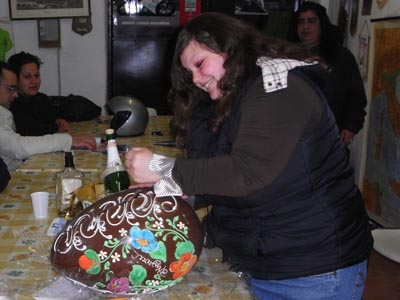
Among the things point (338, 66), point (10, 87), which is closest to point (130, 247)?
point (10, 87)

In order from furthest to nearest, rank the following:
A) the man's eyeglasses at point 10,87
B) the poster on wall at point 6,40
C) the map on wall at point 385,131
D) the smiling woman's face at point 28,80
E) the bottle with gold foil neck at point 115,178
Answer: the poster on wall at point 6,40 < the smiling woman's face at point 28,80 < the map on wall at point 385,131 < the man's eyeglasses at point 10,87 < the bottle with gold foil neck at point 115,178

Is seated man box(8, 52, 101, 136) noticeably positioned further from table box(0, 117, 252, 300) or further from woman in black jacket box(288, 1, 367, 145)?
woman in black jacket box(288, 1, 367, 145)

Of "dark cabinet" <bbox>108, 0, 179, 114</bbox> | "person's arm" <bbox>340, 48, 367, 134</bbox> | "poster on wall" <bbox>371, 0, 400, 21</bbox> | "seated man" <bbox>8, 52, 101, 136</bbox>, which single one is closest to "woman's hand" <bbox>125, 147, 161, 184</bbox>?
"seated man" <bbox>8, 52, 101, 136</bbox>

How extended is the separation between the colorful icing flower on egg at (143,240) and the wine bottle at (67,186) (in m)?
0.57

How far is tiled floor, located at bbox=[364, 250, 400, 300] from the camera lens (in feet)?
5.91

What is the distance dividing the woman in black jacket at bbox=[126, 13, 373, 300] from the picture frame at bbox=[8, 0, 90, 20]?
12.3 feet

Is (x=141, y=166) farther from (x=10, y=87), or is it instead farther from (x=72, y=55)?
(x=72, y=55)

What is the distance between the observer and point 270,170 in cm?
98

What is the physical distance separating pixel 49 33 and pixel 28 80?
5.19 feet

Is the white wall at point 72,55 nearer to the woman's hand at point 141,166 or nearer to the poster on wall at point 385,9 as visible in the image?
the poster on wall at point 385,9

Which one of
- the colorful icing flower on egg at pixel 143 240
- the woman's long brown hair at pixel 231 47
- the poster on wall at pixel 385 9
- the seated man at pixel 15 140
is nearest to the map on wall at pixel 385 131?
the poster on wall at pixel 385 9

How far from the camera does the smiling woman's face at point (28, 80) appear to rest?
3223mm

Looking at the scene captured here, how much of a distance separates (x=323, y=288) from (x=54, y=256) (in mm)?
602

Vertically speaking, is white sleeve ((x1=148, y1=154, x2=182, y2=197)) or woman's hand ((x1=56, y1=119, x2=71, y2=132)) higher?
white sleeve ((x1=148, y1=154, x2=182, y2=197))
